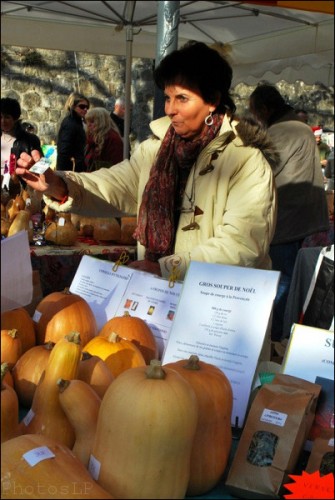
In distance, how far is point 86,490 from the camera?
3.43 ft

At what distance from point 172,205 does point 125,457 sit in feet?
4.10

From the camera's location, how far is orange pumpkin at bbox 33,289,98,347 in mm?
1729

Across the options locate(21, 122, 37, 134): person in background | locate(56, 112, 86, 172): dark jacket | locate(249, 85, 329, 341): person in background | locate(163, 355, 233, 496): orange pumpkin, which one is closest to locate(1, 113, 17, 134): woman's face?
locate(56, 112, 86, 172): dark jacket

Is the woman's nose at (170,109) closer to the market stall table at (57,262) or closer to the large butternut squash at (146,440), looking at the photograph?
the market stall table at (57,262)

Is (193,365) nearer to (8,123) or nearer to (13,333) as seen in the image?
(13,333)

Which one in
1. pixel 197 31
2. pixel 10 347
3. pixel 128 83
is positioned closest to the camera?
pixel 10 347

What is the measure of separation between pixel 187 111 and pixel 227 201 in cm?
34

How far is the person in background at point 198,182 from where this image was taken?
2033 millimetres

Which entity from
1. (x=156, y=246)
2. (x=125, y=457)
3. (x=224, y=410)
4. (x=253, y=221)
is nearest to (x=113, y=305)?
(x=156, y=246)

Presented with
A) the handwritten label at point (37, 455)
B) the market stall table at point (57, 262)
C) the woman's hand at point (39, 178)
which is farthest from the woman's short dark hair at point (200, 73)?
the handwritten label at point (37, 455)

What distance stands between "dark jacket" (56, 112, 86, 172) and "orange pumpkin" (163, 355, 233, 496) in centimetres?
500

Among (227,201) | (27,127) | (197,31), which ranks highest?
(197,31)

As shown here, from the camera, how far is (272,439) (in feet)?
4.04

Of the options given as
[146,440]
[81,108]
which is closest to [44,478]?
[146,440]
